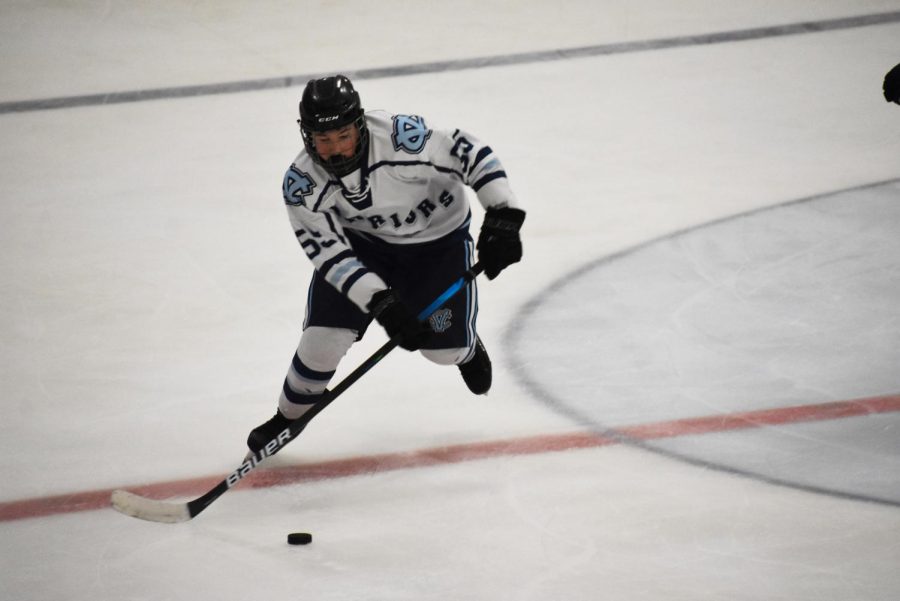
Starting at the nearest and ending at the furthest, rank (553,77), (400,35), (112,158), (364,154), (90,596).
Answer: (90,596) < (364,154) < (112,158) < (553,77) < (400,35)

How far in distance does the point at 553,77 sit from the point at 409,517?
11.2 ft

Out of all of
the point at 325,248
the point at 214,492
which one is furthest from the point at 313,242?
the point at 214,492

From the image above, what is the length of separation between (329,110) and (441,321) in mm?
698

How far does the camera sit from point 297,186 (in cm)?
313

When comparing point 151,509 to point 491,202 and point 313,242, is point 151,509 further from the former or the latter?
point 491,202

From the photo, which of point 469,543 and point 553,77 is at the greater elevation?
point 553,77

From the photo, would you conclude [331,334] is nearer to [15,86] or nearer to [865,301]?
[865,301]

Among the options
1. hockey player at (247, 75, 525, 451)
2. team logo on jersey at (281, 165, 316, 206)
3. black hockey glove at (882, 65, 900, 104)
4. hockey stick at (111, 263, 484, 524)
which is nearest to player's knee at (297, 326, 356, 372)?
hockey player at (247, 75, 525, 451)

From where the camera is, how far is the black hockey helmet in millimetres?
2945

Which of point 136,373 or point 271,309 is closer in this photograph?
point 136,373

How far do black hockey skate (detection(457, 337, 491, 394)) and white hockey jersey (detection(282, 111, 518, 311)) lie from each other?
486 mm

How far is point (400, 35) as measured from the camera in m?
6.74

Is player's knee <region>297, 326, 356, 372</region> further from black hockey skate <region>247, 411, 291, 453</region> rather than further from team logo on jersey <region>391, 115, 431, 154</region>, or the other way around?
team logo on jersey <region>391, 115, 431, 154</region>

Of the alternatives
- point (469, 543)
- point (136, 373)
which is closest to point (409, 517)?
point (469, 543)
